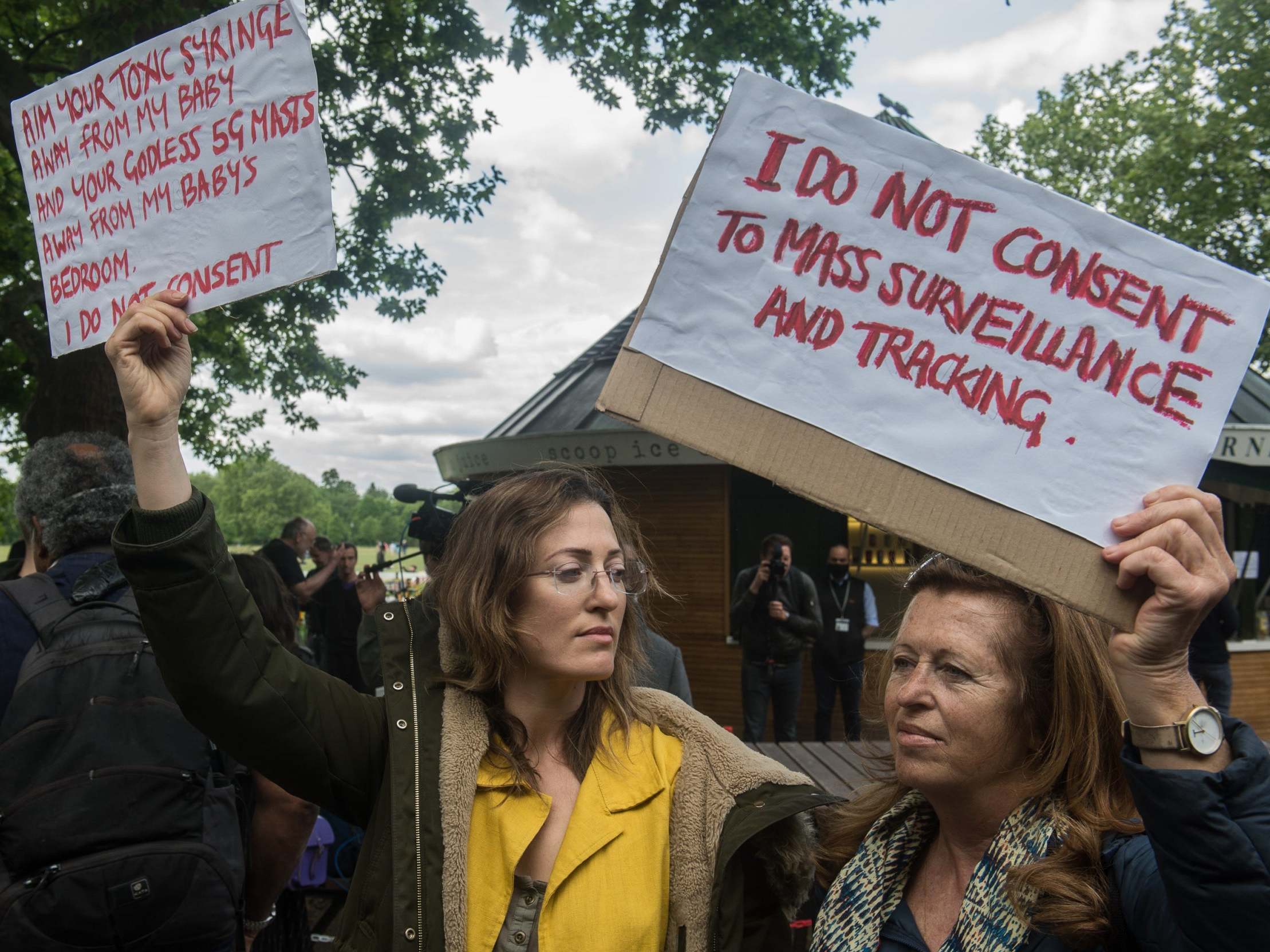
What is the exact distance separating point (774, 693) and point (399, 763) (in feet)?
22.9

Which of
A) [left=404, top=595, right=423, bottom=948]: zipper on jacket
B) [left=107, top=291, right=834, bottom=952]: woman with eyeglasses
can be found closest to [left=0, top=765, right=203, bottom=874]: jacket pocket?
[left=107, top=291, right=834, bottom=952]: woman with eyeglasses

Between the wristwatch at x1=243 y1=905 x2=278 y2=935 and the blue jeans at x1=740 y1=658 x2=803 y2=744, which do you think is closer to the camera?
the wristwatch at x1=243 y1=905 x2=278 y2=935

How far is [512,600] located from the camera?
2.09 meters

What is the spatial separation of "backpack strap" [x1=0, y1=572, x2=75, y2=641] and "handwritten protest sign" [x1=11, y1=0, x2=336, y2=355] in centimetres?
61

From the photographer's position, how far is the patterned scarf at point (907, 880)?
166 cm

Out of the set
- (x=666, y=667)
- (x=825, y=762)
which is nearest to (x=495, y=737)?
(x=666, y=667)

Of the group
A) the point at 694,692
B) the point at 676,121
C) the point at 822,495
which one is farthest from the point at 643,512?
the point at 822,495

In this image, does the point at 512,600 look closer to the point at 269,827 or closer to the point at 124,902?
the point at 124,902

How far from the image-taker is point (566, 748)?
2.10m

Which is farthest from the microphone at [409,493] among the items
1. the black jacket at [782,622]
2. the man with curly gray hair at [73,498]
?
the black jacket at [782,622]

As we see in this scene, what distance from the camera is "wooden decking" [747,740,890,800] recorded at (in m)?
4.09

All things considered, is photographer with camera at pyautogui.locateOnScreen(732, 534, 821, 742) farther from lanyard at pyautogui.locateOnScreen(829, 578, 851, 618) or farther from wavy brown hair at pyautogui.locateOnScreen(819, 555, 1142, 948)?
wavy brown hair at pyautogui.locateOnScreen(819, 555, 1142, 948)

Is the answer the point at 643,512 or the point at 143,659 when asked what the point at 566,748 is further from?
the point at 643,512

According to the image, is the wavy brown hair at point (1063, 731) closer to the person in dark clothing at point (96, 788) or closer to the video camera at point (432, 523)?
the person in dark clothing at point (96, 788)
